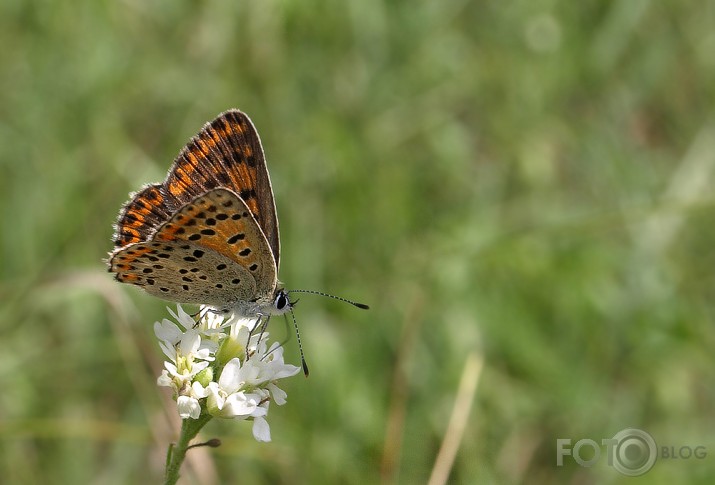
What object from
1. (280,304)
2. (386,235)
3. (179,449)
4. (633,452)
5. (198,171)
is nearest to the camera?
(179,449)

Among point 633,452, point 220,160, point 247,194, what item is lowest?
point 633,452

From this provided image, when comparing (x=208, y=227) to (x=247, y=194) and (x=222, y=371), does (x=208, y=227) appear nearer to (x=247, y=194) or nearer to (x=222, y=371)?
(x=247, y=194)

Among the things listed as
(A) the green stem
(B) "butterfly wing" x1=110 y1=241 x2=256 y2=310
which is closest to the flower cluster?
(A) the green stem

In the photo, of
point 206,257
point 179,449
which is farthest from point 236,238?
point 179,449

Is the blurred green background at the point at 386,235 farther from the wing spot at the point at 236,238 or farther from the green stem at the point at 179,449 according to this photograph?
the green stem at the point at 179,449

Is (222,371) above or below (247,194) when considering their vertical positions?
below

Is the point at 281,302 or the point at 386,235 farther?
the point at 386,235

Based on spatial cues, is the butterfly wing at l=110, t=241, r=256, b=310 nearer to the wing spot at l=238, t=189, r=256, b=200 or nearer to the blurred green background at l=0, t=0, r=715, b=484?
the wing spot at l=238, t=189, r=256, b=200
